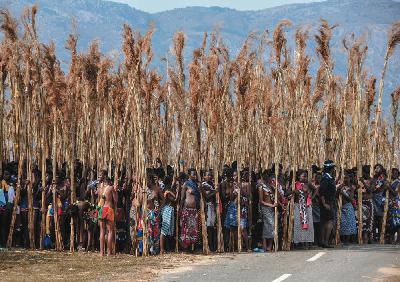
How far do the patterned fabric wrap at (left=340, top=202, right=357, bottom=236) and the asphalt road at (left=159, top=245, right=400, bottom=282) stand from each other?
2.24 meters

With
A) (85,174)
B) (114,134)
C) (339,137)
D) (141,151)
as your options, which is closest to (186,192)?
(141,151)

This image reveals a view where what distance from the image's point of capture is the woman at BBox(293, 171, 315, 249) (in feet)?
71.8

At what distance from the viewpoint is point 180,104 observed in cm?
2562

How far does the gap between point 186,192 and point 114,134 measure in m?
5.38

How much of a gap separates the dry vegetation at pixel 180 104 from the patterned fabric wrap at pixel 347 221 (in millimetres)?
1257

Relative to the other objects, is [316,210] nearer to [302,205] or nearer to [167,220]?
[302,205]

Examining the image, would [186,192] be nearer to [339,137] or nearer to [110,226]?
[110,226]

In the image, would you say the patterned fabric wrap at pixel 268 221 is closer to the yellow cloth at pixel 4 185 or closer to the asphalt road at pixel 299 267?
the asphalt road at pixel 299 267

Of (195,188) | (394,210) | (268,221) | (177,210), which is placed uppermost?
(195,188)

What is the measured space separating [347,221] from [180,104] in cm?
545

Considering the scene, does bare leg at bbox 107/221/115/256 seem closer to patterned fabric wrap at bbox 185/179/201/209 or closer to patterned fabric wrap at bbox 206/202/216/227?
patterned fabric wrap at bbox 185/179/201/209

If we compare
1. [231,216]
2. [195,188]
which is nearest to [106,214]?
[195,188]

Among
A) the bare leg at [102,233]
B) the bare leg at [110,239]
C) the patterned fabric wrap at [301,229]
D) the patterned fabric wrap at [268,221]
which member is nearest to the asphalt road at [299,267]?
the patterned fabric wrap at [301,229]

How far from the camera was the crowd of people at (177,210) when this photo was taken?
2053 centimetres
